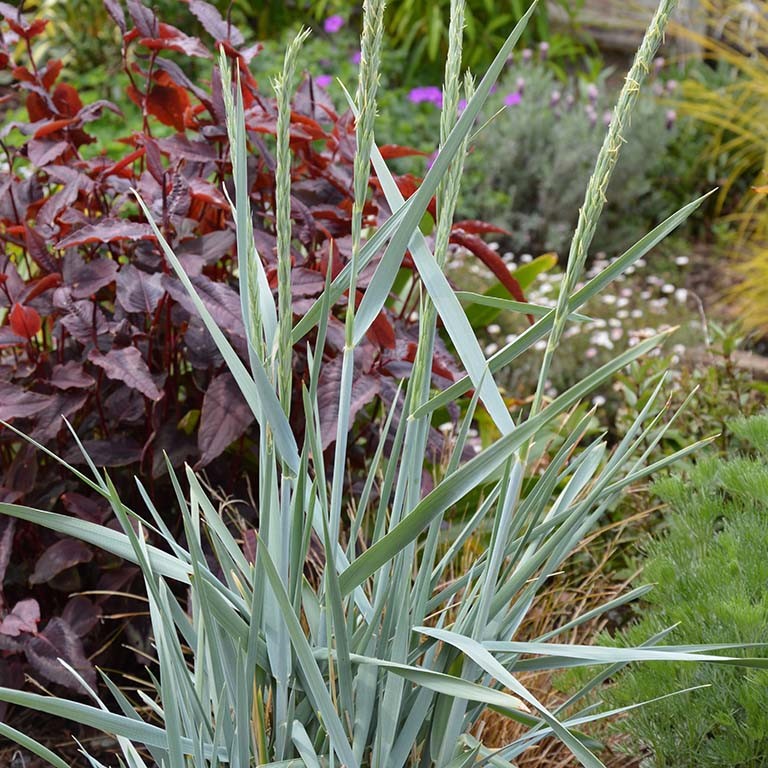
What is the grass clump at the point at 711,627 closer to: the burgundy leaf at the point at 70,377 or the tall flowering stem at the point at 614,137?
the tall flowering stem at the point at 614,137

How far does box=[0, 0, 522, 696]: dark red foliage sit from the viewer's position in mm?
1492

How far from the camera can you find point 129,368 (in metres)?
1.46

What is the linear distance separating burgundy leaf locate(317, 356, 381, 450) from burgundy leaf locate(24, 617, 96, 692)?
0.51 metres

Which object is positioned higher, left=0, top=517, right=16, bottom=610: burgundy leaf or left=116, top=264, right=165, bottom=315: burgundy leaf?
left=116, top=264, right=165, bottom=315: burgundy leaf

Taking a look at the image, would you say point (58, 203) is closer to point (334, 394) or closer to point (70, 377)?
point (70, 377)

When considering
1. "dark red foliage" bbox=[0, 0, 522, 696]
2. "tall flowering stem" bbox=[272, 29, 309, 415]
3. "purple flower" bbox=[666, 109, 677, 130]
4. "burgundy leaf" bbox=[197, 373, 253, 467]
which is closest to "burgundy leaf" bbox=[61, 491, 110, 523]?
"dark red foliage" bbox=[0, 0, 522, 696]

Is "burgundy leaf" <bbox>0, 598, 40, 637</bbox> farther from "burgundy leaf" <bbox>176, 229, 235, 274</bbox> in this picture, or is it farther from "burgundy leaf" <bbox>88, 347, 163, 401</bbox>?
"burgundy leaf" <bbox>176, 229, 235, 274</bbox>

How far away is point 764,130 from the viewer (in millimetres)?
4070

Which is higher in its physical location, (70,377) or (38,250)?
(38,250)

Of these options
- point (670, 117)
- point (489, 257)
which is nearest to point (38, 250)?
point (489, 257)

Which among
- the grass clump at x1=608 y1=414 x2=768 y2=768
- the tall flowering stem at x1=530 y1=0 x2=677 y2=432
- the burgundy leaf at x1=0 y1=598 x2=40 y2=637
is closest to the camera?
the tall flowering stem at x1=530 y1=0 x2=677 y2=432

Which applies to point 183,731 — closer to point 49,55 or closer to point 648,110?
point 648,110

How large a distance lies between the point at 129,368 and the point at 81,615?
16.9 inches

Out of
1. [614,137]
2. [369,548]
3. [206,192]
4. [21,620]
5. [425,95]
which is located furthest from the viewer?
[425,95]
